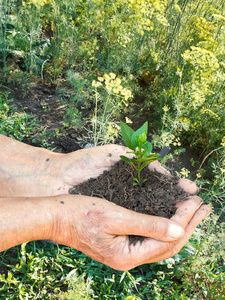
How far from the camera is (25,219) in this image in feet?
4.16

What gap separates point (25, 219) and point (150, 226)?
576mm

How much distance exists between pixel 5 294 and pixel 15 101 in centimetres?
212

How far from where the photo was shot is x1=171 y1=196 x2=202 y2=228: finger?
4.57ft

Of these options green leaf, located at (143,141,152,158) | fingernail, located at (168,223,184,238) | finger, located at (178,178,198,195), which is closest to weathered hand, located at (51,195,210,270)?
fingernail, located at (168,223,184,238)

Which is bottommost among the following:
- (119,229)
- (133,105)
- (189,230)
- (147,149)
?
(133,105)

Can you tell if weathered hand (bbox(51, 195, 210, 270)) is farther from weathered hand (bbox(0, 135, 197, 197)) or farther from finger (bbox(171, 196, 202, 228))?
weathered hand (bbox(0, 135, 197, 197))

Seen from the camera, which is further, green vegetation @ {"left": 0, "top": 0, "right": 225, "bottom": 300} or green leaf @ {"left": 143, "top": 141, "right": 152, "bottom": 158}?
green vegetation @ {"left": 0, "top": 0, "right": 225, "bottom": 300}

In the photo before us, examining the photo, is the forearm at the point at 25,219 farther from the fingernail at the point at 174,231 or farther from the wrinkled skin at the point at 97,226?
the fingernail at the point at 174,231

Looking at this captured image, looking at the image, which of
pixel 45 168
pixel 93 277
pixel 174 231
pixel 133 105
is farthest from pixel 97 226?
pixel 133 105

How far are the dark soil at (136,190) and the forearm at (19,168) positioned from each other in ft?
0.86

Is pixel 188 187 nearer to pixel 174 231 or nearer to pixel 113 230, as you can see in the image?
pixel 174 231

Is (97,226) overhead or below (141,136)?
below

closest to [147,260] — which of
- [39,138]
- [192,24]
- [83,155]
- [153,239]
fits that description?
[153,239]

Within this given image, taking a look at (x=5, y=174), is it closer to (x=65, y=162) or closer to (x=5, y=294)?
(x=65, y=162)
